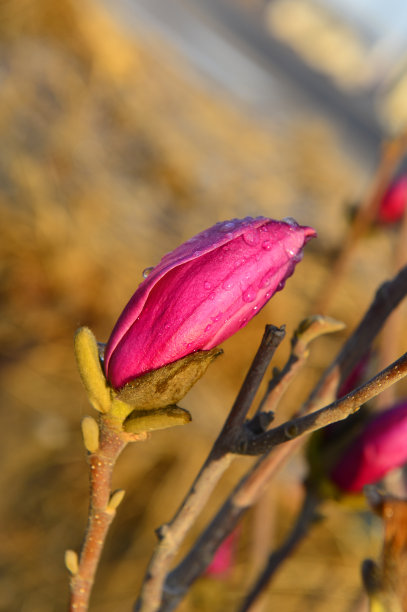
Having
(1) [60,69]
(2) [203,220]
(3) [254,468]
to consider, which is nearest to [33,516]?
(3) [254,468]

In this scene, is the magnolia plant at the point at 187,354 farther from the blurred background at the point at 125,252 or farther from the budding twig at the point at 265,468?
the blurred background at the point at 125,252

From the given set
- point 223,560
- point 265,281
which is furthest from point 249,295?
point 223,560

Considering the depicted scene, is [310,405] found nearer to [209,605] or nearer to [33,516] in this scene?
[209,605]

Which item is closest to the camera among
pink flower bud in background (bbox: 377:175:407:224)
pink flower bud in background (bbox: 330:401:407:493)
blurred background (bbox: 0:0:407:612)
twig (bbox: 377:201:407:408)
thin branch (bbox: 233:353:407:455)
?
thin branch (bbox: 233:353:407:455)

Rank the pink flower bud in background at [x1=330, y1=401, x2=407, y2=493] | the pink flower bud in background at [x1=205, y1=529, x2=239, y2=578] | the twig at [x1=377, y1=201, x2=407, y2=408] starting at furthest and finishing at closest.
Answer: the pink flower bud in background at [x1=205, y1=529, x2=239, y2=578] → the twig at [x1=377, y1=201, x2=407, y2=408] → the pink flower bud in background at [x1=330, y1=401, x2=407, y2=493]

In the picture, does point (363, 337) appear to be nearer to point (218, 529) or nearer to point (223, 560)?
point (218, 529)

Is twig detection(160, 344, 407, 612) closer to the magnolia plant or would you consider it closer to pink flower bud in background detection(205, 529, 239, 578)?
the magnolia plant

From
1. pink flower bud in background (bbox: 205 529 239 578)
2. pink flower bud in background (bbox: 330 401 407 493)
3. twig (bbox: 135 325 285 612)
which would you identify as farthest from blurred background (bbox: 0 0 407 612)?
twig (bbox: 135 325 285 612)

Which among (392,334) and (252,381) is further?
(392,334)
